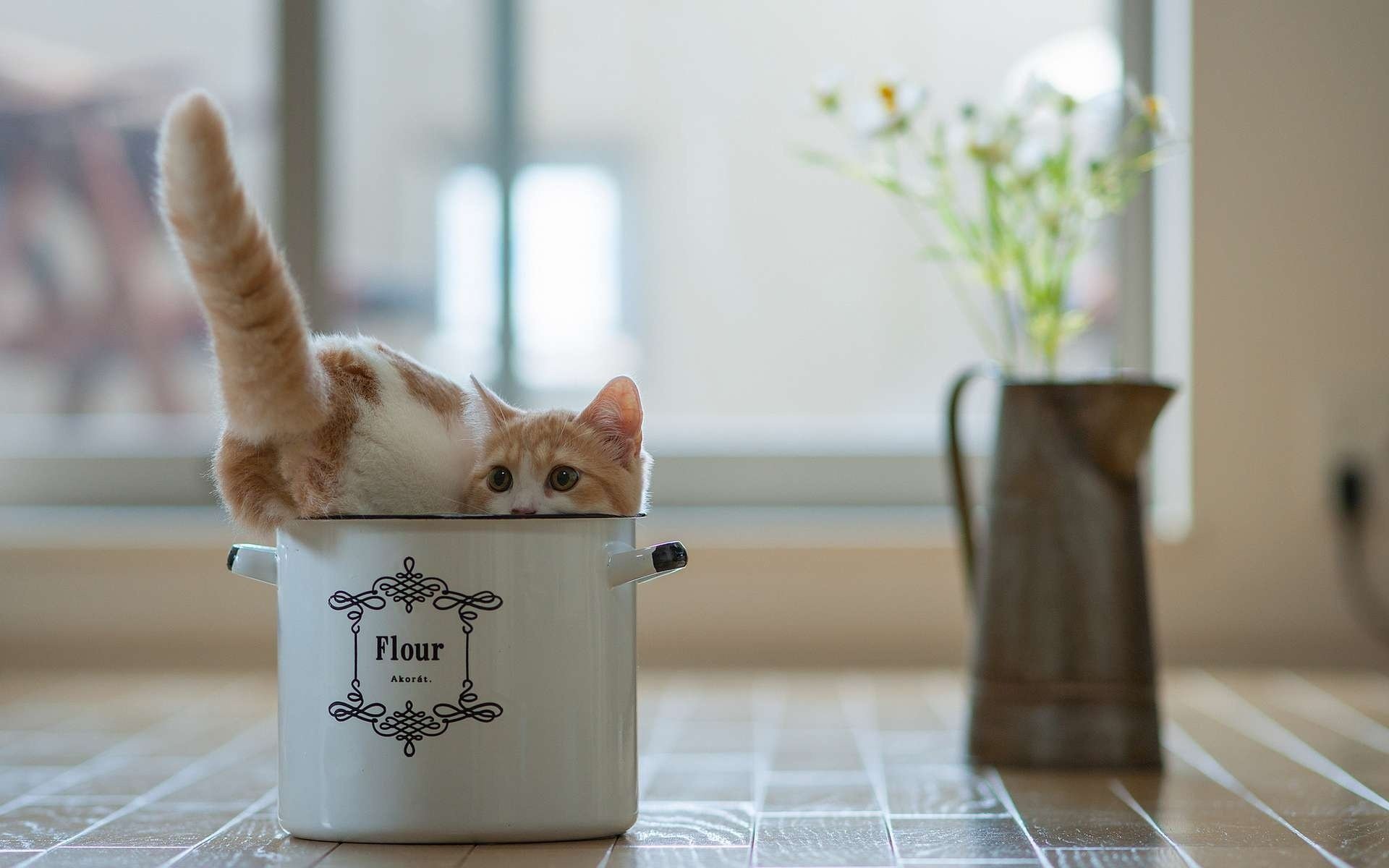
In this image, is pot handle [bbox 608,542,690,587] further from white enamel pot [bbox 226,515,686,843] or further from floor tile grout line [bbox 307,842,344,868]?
floor tile grout line [bbox 307,842,344,868]

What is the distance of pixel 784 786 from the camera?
39.8 inches

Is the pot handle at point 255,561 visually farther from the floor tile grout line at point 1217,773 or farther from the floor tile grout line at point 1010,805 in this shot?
the floor tile grout line at point 1217,773

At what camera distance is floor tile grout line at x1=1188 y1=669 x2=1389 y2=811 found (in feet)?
3.26

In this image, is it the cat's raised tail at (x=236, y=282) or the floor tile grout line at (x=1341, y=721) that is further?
the floor tile grout line at (x=1341, y=721)

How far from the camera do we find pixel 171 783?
3.40 feet

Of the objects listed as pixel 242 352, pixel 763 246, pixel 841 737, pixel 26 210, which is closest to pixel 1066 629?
pixel 841 737

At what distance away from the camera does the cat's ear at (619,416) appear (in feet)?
2.64

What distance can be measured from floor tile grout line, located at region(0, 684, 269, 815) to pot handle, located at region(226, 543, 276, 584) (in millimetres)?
282

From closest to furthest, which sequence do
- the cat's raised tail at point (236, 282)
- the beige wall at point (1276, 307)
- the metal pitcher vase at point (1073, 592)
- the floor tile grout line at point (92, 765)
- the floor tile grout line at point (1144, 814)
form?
the cat's raised tail at point (236, 282) < the floor tile grout line at point (1144, 814) < the floor tile grout line at point (92, 765) < the metal pitcher vase at point (1073, 592) < the beige wall at point (1276, 307)

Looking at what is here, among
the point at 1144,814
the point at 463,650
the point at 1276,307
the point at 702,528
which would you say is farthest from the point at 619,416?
the point at 1276,307

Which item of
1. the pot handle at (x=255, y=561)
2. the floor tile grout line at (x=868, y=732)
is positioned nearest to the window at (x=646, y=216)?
the floor tile grout line at (x=868, y=732)

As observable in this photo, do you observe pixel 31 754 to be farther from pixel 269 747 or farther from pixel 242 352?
pixel 242 352

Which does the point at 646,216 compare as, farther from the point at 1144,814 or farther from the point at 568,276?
the point at 1144,814

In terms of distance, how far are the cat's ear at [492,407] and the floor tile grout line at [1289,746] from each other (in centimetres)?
66
